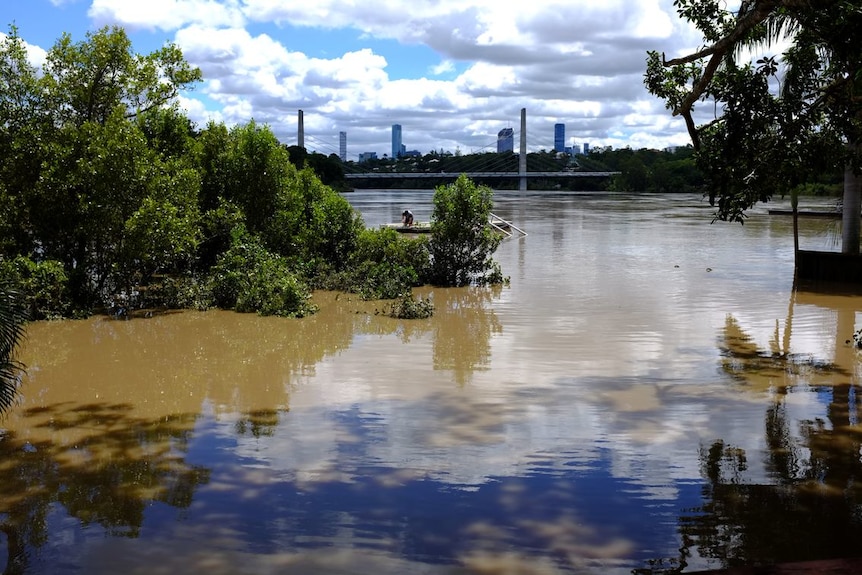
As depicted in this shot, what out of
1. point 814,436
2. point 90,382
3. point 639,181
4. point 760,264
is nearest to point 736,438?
point 814,436

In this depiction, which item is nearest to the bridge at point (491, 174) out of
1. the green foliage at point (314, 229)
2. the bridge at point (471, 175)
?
the bridge at point (471, 175)

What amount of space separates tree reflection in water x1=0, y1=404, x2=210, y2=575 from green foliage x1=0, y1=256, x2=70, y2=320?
505cm

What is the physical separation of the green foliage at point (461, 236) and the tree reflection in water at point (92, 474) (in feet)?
35.8

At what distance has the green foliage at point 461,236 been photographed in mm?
18406

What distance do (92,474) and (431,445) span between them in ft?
9.52

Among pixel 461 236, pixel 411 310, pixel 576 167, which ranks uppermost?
pixel 576 167

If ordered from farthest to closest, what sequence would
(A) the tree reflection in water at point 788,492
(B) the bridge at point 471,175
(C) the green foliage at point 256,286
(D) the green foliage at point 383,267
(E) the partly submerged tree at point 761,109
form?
(B) the bridge at point 471,175
(D) the green foliage at point 383,267
(C) the green foliage at point 256,286
(E) the partly submerged tree at point 761,109
(A) the tree reflection in water at point 788,492

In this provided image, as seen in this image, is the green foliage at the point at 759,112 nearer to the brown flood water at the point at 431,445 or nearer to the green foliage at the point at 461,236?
the brown flood water at the point at 431,445

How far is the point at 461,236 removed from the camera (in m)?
18.4

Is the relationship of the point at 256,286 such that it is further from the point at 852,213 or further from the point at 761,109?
the point at 852,213

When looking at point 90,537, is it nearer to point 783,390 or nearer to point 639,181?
point 783,390

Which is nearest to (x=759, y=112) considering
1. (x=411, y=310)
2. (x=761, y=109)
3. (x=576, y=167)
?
(x=761, y=109)

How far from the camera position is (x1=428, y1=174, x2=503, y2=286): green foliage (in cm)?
1841

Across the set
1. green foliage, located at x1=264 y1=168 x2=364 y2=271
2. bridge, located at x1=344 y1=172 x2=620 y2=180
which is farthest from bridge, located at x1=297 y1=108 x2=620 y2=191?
green foliage, located at x1=264 y1=168 x2=364 y2=271
